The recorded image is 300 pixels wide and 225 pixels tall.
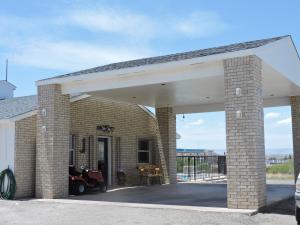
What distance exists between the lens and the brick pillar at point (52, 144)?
16312mm

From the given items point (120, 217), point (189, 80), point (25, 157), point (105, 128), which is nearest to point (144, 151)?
point (105, 128)

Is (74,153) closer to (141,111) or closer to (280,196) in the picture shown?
(141,111)

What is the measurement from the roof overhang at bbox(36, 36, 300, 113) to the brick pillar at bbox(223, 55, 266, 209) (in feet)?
1.68

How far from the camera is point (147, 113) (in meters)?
24.8

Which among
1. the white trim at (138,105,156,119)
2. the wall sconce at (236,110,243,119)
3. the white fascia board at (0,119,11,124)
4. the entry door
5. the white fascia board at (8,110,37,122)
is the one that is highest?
the white trim at (138,105,156,119)

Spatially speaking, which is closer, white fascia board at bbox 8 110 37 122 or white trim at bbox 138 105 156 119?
white fascia board at bbox 8 110 37 122

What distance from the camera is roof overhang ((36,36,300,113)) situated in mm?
13797

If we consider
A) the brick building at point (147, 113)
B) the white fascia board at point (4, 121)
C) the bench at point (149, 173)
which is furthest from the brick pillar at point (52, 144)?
the bench at point (149, 173)

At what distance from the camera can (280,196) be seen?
15.6 meters

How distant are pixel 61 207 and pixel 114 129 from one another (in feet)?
28.5

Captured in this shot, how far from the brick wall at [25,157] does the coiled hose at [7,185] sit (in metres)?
0.21

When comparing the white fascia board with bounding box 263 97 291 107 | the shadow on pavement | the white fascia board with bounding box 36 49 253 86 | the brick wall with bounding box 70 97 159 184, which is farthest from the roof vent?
the shadow on pavement

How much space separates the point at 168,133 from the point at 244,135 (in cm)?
1135

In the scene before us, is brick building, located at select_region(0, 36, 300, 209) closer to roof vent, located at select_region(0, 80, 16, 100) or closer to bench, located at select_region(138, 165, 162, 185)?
bench, located at select_region(138, 165, 162, 185)
